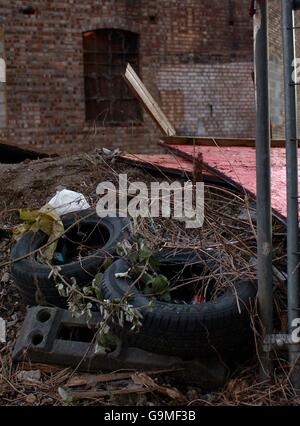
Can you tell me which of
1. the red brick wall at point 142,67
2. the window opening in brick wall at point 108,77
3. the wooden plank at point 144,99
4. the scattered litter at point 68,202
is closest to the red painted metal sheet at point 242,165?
the scattered litter at point 68,202

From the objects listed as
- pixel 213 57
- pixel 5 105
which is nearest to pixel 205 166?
pixel 5 105

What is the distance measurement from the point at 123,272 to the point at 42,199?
1940 mm

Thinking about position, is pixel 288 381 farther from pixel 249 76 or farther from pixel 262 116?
pixel 249 76

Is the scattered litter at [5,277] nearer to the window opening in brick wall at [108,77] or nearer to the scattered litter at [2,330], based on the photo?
the scattered litter at [2,330]

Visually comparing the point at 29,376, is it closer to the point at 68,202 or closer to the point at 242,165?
the point at 68,202

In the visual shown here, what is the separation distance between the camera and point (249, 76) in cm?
1253

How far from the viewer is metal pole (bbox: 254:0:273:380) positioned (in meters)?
3.05

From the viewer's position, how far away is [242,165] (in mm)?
5285

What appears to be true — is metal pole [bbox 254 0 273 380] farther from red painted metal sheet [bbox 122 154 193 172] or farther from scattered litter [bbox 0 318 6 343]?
red painted metal sheet [bbox 122 154 193 172]

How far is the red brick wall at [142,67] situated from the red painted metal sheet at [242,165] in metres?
4.00

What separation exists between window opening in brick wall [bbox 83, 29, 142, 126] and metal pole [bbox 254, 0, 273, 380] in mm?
8250

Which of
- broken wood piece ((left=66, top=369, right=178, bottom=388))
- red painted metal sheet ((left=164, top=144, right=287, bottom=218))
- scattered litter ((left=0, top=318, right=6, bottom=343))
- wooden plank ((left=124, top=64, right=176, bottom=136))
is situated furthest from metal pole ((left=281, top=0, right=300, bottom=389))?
wooden plank ((left=124, top=64, right=176, bottom=136))

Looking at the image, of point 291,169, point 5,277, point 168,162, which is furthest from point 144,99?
point 291,169

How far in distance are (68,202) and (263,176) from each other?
204 centimetres
